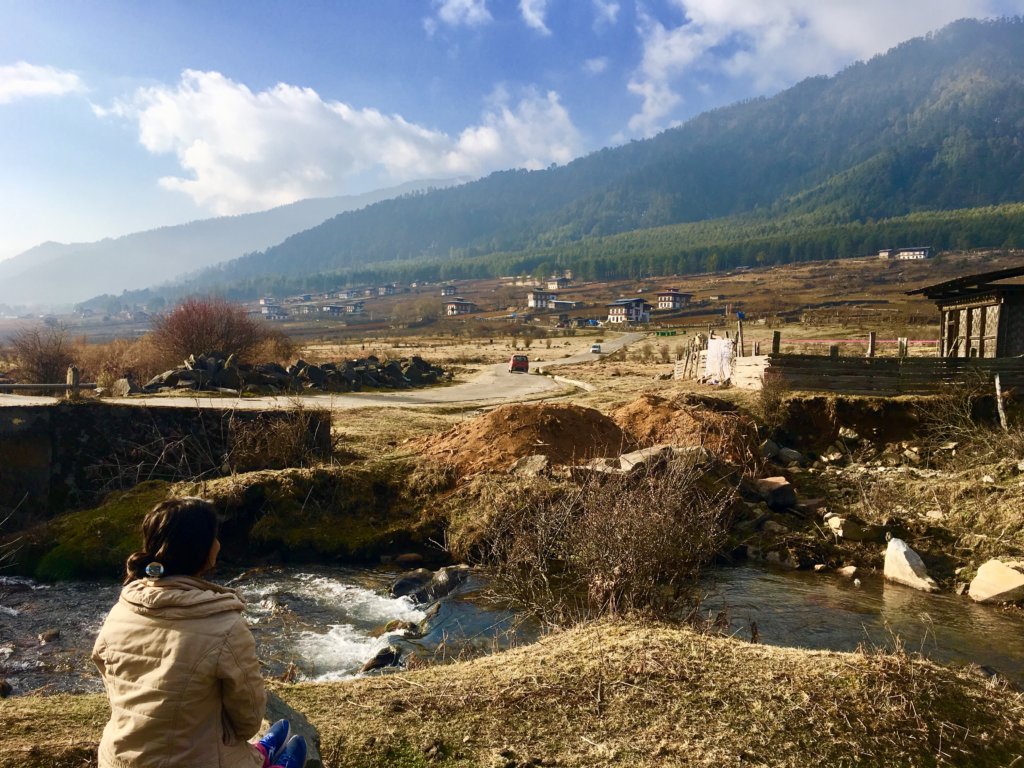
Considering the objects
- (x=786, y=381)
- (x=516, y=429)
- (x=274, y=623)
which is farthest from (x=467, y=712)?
(x=786, y=381)

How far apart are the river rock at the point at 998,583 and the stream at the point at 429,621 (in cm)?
25

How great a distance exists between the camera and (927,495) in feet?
46.6

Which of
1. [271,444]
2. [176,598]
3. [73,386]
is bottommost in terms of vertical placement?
[271,444]

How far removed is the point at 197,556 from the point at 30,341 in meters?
36.5

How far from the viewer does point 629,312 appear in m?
122

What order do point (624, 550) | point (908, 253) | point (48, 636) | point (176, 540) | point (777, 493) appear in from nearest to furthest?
point (176, 540) < point (624, 550) < point (48, 636) < point (777, 493) < point (908, 253)

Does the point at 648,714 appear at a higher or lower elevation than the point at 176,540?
lower

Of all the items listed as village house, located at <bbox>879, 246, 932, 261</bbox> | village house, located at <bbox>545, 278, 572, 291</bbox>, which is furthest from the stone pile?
village house, located at <bbox>545, 278, 572, 291</bbox>

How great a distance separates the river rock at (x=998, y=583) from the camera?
1028 cm

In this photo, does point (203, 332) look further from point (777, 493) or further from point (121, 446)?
point (777, 493)

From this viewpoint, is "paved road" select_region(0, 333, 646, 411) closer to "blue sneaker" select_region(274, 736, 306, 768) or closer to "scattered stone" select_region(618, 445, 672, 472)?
"scattered stone" select_region(618, 445, 672, 472)

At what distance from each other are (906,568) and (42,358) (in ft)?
113

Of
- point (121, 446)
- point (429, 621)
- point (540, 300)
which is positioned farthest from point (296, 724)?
point (540, 300)

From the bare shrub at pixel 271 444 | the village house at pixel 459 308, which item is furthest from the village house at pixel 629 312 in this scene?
the bare shrub at pixel 271 444
